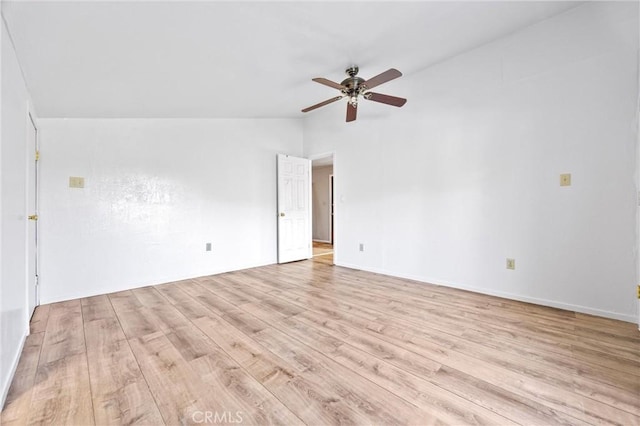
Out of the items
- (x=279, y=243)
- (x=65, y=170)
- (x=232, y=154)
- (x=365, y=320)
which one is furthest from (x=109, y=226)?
(x=365, y=320)

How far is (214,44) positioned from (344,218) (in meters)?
3.09

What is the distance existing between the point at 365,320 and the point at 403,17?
2658mm

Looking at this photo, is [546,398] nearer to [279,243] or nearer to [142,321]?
[142,321]

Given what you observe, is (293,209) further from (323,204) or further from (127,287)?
(323,204)

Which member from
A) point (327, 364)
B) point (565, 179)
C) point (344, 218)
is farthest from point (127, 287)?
point (565, 179)

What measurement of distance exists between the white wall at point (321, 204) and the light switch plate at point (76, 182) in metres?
5.64

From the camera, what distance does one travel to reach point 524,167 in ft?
9.27

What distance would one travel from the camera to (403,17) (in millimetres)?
2365

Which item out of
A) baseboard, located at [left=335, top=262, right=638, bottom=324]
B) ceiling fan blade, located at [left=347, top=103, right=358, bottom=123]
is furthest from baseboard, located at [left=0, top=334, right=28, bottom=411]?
baseboard, located at [left=335, top=262, right=638, bottom=324]

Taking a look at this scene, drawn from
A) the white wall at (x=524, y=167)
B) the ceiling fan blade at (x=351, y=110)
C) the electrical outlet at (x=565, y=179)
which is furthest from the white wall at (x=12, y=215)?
the electrical outlet at (x=565, y=179)

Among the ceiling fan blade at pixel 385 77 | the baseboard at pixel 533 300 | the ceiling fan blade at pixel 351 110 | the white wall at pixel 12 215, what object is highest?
the ceiling fan blade at pixel 385 77

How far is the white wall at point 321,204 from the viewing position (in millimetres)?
8023

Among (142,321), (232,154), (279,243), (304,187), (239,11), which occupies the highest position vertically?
(239,11)

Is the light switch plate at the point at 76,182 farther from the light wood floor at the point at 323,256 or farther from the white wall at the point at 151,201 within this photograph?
the light wood floor at the point at 323,256
